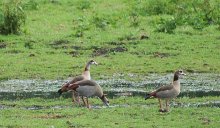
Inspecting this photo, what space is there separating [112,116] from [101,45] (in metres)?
10.0

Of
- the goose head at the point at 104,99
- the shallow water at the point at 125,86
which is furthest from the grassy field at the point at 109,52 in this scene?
the shallow water at the point at 125,86

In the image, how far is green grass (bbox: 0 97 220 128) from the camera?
1506cm

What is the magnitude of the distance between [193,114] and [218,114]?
0.51 m

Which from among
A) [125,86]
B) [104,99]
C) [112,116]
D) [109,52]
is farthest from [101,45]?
[112,116]

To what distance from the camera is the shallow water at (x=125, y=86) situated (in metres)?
19.5

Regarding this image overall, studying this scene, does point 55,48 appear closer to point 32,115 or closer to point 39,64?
point 39,64

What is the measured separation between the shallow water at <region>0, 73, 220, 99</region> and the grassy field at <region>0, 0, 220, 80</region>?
660mm

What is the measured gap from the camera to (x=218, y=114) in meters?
16.0

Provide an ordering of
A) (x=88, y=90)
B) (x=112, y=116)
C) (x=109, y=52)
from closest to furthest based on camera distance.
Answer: (x=112, y=116) < (x=88, y=90) < (x=109, y=52)

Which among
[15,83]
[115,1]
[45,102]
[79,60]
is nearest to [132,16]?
[115,1]

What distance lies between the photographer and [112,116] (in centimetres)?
1596

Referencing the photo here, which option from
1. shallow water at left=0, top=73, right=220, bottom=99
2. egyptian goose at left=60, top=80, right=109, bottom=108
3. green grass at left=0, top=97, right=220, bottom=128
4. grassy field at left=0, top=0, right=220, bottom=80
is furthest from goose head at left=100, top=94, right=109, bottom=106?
grassy field at left=0, top=0, right=220, bottom=80

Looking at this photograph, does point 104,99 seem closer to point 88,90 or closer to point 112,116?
point 88,90

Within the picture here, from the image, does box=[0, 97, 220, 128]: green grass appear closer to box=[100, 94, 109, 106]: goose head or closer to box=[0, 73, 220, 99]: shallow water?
box=[100, 94, 109, 106]: goose head
